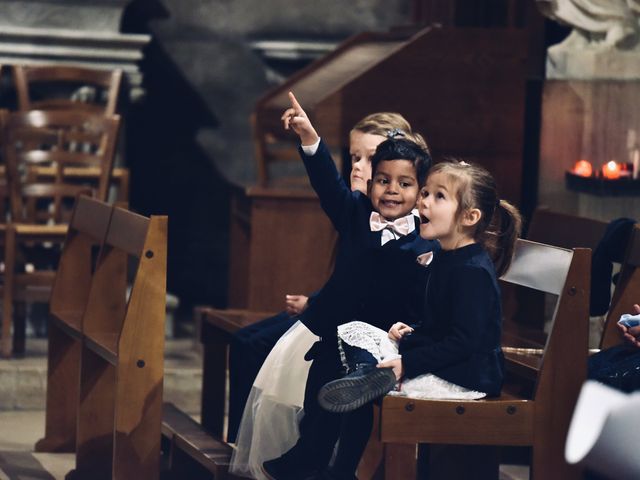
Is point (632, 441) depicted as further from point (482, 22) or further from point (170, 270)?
point (170, 270)

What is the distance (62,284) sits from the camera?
5820 mm

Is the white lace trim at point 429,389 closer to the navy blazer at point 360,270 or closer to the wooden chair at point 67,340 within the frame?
the navy blazer at point 360,270

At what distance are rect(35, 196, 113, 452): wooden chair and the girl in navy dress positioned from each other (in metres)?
1.81

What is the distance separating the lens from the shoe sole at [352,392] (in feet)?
12.7

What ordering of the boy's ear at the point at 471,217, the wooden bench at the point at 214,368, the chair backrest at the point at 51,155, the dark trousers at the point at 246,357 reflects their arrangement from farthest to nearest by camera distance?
the chair backrest at the point at 51,155 → the wooden bench at the point at 214,368 → the dark trousers at the point at 246,357 → the boy's ear at the point at 471,217

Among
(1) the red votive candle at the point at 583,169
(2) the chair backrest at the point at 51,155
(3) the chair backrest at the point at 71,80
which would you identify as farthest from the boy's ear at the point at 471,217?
(3) the chair backrest at the point at 71,80

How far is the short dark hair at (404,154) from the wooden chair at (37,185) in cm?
265

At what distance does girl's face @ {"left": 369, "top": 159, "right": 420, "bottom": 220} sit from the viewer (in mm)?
4445

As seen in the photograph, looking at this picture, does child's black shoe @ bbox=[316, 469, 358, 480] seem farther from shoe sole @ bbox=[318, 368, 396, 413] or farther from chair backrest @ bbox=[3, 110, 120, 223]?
chair backrest @ bbox=[3, 110, 120, 223]

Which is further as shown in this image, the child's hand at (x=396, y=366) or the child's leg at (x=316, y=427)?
the child's leg at (x=316, y=427)

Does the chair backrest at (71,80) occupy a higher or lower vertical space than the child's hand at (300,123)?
higher

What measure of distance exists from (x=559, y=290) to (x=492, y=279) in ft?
0.95

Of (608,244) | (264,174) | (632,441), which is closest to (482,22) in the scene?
(264,174)

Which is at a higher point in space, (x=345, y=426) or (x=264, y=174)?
(x=264, y=174)
